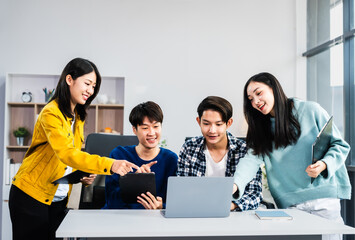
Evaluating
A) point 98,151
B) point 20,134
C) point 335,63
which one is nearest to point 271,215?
point 98,151

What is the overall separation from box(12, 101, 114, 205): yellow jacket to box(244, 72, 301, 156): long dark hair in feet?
2.64

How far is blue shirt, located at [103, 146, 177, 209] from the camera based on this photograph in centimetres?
213

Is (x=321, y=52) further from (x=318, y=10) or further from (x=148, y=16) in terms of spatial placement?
(x=148, y=16)

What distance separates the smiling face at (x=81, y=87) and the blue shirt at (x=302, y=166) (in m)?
0.88

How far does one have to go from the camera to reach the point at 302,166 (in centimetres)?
195

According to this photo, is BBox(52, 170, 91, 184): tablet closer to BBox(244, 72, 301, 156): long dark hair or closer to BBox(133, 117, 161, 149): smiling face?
BBox(133, 117, 161, 149): smiling face

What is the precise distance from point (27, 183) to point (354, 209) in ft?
10.1

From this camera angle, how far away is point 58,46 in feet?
15.3

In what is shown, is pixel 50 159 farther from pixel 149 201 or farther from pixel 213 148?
pixel 213 148

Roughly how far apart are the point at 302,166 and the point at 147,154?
870mm

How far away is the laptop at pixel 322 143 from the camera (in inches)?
67.9

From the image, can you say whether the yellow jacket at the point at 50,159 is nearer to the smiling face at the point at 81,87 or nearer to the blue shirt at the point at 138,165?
the smiling face at the point at 81,87

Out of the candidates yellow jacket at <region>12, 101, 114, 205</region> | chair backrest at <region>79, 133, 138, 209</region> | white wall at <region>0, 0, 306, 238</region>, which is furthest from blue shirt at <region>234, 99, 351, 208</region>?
white wall at <region>0, 0, 306, 238</region>

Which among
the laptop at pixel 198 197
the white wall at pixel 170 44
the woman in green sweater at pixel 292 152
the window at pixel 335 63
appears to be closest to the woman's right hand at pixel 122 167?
the laptop at pixel 198 197
